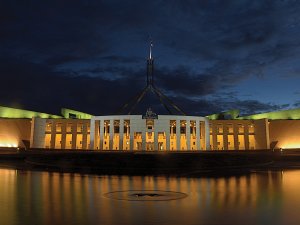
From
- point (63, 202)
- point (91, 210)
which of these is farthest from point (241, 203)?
point (63, 202)

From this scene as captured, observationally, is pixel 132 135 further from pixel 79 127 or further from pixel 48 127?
pixel 48 127

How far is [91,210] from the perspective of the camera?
22.9 feet

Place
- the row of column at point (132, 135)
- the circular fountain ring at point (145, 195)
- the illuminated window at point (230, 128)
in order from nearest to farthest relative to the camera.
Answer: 1. the circular fountain ring at point (145, 195)
2. the row of column at point (132, 135)
3. the illuminated window at point (230, 128)

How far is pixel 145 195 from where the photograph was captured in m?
9.41

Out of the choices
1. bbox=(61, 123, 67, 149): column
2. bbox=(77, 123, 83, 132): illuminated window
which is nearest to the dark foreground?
bbox=(77, 123, 83, 132): illuminated window

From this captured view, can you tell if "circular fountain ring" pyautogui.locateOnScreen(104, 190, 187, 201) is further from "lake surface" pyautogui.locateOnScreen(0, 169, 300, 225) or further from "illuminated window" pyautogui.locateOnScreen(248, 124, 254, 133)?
"illuminated window" pyautogui.locateOnScreen(248, 124, 254, 133)

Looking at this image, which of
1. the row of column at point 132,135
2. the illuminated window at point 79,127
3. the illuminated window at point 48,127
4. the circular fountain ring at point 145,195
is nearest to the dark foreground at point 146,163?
the circular fountain ring at point 145,195

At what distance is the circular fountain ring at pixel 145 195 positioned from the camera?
8.81 meters

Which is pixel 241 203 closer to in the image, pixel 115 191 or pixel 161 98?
pixel 115 191

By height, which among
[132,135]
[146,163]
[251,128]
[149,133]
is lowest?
[146,163]

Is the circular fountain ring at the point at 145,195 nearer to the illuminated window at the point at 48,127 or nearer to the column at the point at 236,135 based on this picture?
the column at the point at 236,135

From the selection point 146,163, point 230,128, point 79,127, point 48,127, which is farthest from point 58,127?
point 146,163

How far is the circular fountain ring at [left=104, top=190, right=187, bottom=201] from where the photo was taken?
28.9ft

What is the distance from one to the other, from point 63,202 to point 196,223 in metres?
3.75
